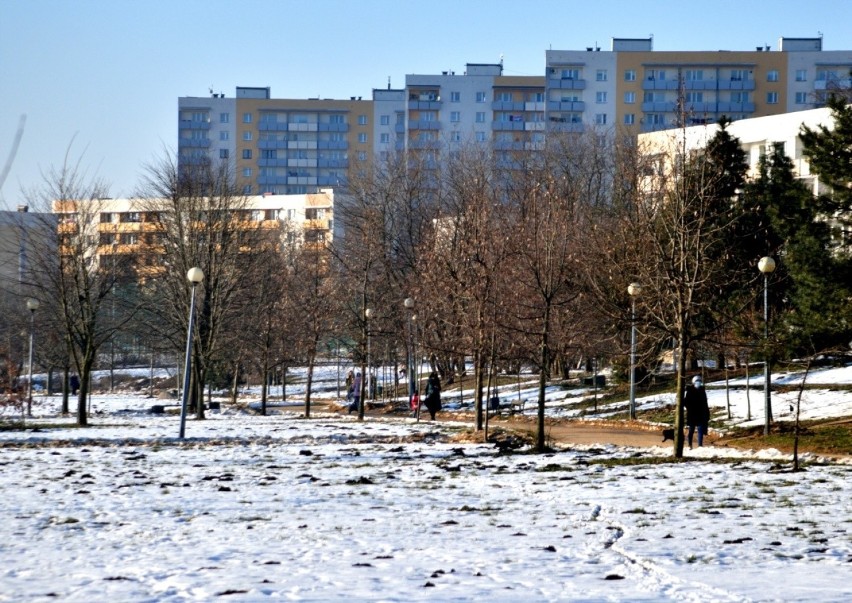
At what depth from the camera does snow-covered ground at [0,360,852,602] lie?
9.26m

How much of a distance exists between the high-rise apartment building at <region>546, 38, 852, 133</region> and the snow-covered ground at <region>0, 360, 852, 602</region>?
113 m

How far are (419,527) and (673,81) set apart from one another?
123m

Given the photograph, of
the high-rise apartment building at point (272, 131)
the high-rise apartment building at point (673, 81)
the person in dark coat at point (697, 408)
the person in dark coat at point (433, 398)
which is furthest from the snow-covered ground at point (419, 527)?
the high-rise apartment building at point (272, 131)

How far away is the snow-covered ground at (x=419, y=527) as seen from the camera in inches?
364

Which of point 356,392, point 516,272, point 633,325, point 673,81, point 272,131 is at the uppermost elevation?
point 673,81

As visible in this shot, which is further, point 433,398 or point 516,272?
point 433,398

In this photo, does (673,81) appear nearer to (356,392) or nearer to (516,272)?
(356,392)

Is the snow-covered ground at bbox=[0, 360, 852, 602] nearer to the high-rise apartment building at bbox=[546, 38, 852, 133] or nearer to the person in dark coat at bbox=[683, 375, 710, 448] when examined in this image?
the person in dark coat at bbox=[683, 375, 710, 448]

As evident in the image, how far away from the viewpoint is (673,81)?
12962 centimetres

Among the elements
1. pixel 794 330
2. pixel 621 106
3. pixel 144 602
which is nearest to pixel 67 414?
pixel 794 330

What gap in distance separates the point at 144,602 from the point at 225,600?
22.9 inches

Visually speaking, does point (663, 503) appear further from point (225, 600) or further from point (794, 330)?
point (794, 330)

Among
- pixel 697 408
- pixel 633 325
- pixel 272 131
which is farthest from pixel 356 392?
pixel 272 131

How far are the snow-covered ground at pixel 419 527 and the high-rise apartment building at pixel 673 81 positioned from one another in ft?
370
